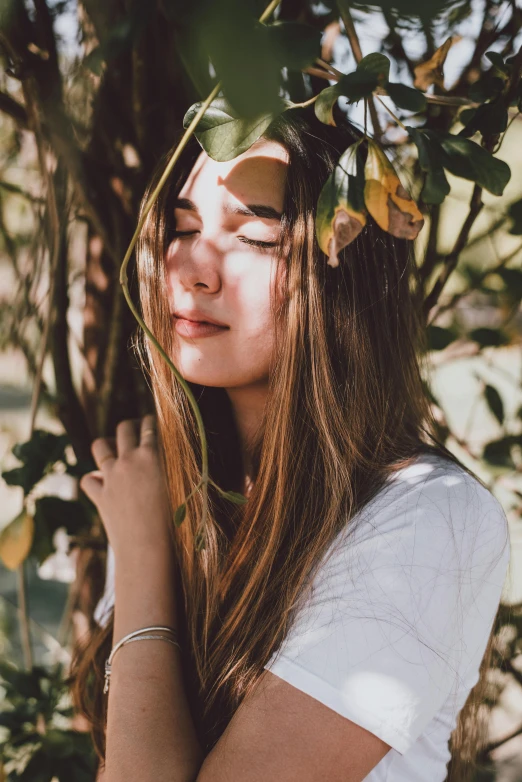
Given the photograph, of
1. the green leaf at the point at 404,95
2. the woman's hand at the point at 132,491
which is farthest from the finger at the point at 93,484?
the green leaf at the point at 404,95

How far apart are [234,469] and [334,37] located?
0.94 meters

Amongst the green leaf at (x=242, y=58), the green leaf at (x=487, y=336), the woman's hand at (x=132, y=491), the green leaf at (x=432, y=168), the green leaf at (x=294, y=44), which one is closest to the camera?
the green leaf at (x=242, y=58)

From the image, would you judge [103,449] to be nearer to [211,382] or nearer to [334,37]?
[211,382]

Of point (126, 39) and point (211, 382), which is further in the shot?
point (211, 382)

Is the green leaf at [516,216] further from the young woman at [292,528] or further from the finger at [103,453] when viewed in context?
the finger at [103,453]

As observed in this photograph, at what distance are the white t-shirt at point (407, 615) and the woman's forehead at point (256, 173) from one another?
459 millimetres

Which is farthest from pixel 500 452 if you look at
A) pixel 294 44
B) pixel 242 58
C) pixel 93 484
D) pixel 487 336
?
pixel 242 58

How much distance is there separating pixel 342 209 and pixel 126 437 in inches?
31.1

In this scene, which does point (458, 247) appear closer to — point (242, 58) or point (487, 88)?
point (487, 88)

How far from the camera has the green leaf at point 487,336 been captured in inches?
60.7

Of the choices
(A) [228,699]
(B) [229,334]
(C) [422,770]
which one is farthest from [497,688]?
(B) [229,334]

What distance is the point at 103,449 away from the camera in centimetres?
141

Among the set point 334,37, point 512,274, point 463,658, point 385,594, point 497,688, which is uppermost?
point 334,37

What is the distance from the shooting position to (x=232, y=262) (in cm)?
108
